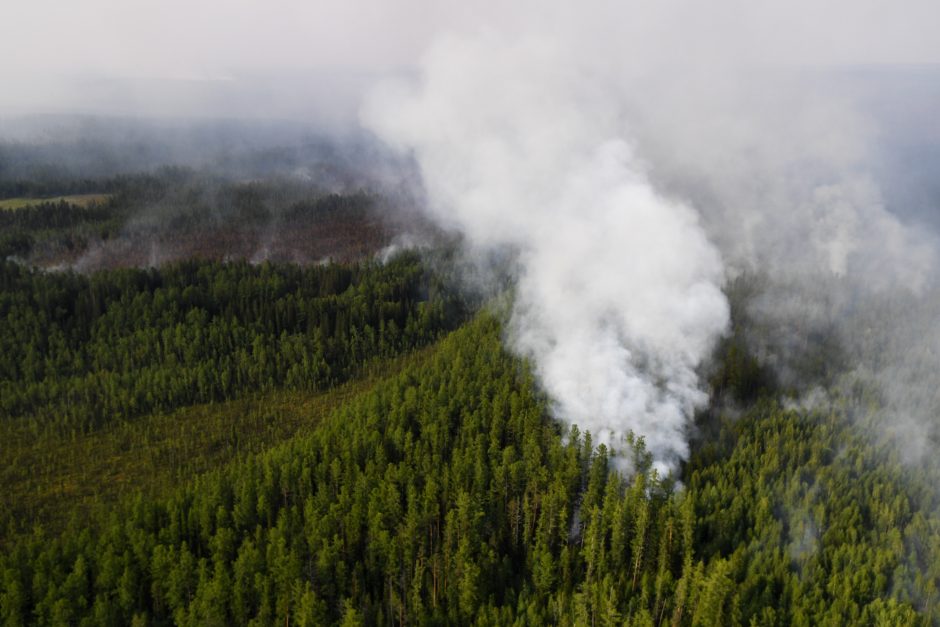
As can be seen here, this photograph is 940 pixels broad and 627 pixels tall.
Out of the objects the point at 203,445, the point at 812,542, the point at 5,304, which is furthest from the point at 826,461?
the point at 5,304

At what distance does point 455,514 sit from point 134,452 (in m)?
84.0

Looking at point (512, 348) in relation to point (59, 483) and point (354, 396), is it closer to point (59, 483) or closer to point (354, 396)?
point (354, 396)

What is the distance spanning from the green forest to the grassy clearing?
0.62 meters

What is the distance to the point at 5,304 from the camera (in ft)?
612

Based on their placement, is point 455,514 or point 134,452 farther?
point 134,452

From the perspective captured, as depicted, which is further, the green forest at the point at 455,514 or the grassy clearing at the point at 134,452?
the grassy clearing at the point at 134,452

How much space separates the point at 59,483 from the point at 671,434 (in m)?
119

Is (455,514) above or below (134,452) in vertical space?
below

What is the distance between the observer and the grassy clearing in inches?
4555

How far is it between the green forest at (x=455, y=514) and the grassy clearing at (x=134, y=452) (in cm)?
62

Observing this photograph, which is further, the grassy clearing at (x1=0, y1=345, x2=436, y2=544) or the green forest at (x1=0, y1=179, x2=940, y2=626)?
the grassy clearing at (x1=0, y1=345, x2=436, y2=544)

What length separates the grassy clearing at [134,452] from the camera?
380 feet

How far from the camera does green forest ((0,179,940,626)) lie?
7969 centimetres

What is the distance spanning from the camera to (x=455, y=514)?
301ft
